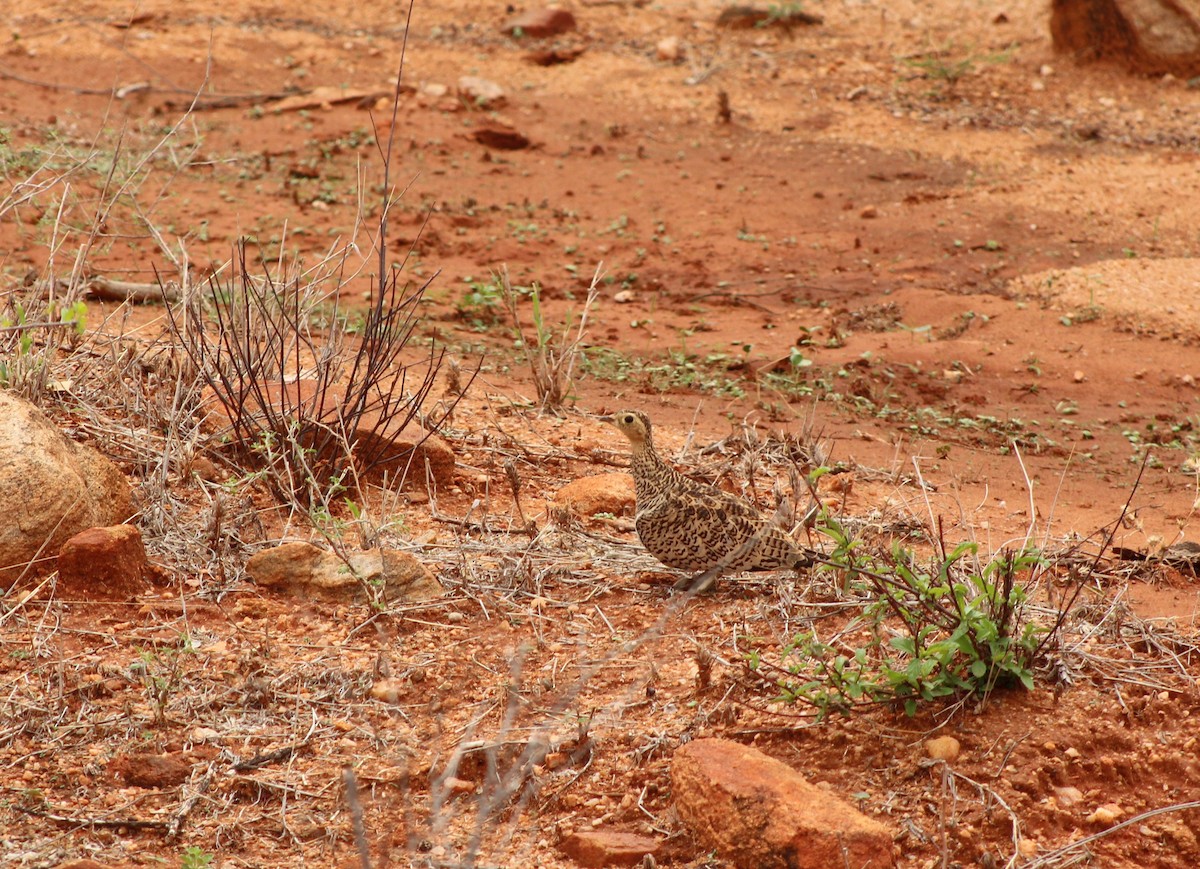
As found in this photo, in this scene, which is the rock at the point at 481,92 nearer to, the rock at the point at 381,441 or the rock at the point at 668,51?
the rock at the point at 668,51

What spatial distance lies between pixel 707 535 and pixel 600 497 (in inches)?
41.6

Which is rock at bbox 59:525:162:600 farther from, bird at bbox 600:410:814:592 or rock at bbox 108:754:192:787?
bird at bbox 600:410:814:592

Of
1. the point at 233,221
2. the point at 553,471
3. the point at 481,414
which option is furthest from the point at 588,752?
the point at 233,221

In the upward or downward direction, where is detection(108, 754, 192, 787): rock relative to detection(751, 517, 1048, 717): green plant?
downward

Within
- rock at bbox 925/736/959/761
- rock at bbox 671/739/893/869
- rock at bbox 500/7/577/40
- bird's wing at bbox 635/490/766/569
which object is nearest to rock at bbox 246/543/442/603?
bird's wing at bbox 635/490/766/569

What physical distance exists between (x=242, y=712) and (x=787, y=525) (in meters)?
2.07

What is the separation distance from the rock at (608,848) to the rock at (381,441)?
236cm

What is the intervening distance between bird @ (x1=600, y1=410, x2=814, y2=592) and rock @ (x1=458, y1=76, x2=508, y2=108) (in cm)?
902

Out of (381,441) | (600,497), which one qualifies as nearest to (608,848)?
(600,497)

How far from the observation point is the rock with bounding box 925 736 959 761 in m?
3.69

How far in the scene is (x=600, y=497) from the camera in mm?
5684

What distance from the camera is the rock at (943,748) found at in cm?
369

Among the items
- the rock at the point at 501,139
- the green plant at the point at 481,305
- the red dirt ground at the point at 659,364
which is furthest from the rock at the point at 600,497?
the rock at the point at 501,139

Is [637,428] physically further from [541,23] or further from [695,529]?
[541,23]
